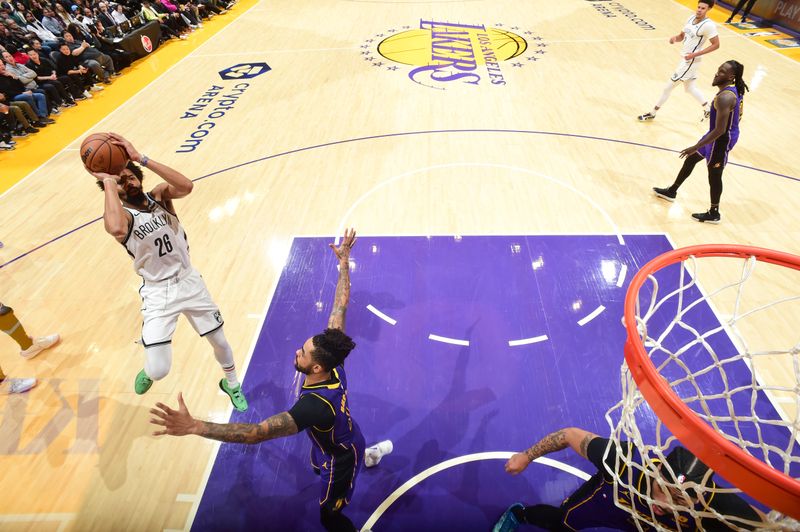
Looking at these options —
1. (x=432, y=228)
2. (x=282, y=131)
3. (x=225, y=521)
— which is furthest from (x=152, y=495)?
(x=282, y=131)

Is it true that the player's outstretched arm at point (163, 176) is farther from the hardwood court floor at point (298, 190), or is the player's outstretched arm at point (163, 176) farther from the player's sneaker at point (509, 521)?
the player's sneaker at point (509, 521)

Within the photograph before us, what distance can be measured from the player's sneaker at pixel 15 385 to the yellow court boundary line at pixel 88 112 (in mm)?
4204

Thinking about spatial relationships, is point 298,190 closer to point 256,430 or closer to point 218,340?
point 218,340

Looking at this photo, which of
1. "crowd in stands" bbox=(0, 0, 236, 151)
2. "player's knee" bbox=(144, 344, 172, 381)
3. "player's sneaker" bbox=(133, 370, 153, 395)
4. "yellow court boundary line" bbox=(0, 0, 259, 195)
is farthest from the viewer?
"crowd in stands" bbox=(0, 0, 236, 151)

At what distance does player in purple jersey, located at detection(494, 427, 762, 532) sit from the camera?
215 centimetres

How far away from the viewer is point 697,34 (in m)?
7.06

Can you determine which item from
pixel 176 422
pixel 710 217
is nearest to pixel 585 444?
pixel 176 422

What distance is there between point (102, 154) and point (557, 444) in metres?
3.35

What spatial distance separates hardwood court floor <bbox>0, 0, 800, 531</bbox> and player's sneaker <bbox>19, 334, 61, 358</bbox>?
0.09 meters

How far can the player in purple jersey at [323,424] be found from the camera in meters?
2.28

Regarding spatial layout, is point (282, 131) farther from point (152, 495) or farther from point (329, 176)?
point (152, 495)

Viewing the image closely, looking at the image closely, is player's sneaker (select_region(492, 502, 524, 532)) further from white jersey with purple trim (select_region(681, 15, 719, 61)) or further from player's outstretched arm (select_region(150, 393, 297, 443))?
white jersey with purple trim (select_region(681, 15, 719, 61))

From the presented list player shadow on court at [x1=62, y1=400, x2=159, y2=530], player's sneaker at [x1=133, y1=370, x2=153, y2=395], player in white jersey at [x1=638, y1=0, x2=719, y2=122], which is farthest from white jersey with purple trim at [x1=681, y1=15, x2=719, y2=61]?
player shadow on court at [x1=62, y1=400, x2=159, y2=530]

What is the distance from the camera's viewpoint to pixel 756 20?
1230cm
